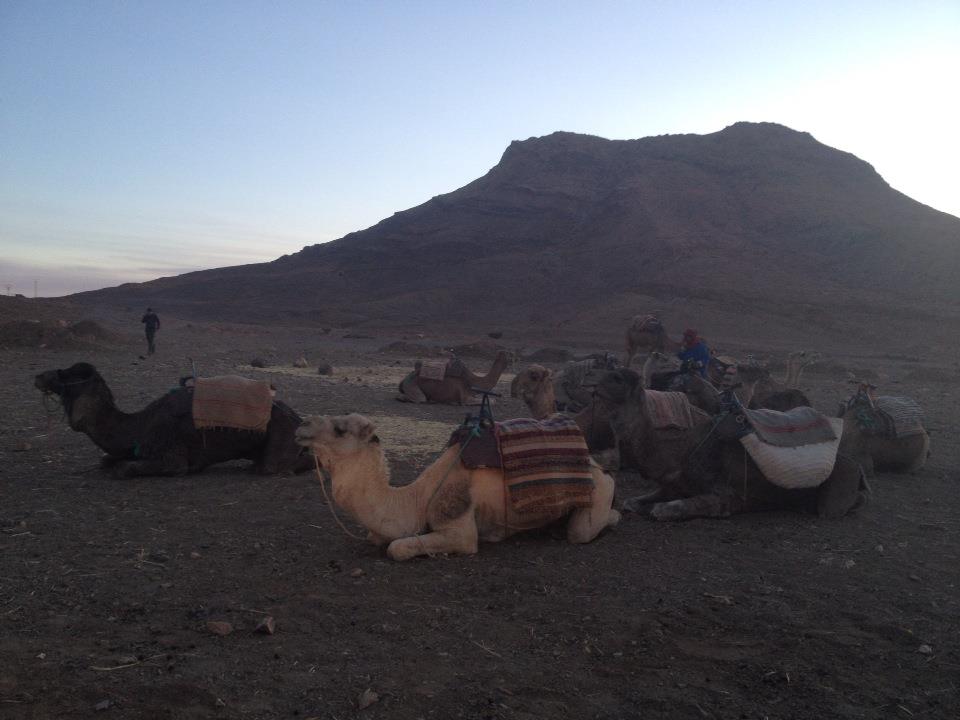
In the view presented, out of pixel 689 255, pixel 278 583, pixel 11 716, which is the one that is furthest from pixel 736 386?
pixel 689 255

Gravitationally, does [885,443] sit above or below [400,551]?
below

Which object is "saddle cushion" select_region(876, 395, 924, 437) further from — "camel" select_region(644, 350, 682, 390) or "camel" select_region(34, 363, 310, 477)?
"camel" select_region(34, 363, 310, 477)

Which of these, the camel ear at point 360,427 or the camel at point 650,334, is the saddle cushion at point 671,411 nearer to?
the camel ear at point 360,427

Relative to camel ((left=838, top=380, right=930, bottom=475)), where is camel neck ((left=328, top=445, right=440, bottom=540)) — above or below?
above

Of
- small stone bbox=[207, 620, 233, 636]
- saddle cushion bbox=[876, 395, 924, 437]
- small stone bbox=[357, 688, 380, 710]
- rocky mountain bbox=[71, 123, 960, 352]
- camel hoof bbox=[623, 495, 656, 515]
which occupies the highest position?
rocky mountain bbox=[71, 123, 960, 352]

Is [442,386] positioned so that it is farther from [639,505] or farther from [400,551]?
[400,551]

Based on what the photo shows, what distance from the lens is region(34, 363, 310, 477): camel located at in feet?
27.3

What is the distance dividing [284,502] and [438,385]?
7831mm

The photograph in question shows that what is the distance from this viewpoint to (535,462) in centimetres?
608

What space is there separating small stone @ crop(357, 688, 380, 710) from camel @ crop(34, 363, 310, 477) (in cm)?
487

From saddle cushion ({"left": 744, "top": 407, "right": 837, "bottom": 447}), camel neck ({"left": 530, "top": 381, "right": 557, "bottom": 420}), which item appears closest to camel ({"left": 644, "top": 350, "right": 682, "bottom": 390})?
camel neck ({"left": 530, "top": 381, "right": 557, "bottom": 420})

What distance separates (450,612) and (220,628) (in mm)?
1304

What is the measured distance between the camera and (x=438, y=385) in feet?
50.1

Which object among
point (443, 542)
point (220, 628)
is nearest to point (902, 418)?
point (443, 542)
